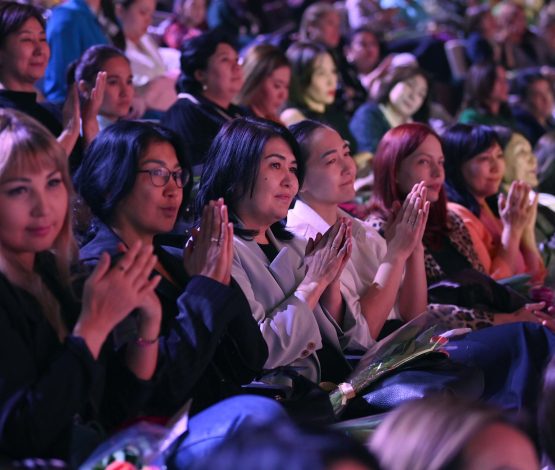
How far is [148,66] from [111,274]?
3390 mm

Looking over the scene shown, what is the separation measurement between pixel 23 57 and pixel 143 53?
1.76 meters

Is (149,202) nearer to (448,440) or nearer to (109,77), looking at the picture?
(448,440)

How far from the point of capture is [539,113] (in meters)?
7.10

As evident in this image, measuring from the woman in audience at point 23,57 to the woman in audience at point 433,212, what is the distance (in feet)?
3.94

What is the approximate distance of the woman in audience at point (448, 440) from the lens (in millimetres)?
1547

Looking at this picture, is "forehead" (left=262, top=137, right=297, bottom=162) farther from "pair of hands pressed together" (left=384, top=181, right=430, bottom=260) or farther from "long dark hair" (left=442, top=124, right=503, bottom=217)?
"long dark hair" (left=442, top=124, right=503, bottom=217)

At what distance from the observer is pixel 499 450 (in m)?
1.58

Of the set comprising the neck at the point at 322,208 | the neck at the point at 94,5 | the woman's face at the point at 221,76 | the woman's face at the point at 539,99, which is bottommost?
the woman's face at the point at 539,99

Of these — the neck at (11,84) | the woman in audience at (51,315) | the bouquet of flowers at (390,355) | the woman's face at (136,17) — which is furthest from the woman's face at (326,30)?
the woman in audience at (51,315)

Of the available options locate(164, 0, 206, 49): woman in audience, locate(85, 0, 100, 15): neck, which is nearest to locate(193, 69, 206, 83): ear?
locate(85, 0, 100, 15): neck

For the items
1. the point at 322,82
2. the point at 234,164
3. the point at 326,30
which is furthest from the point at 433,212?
the point at 326,30

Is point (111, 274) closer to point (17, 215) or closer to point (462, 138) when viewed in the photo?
point (17, 215)

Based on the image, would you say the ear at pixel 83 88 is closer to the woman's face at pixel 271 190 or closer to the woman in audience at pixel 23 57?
the woman in audience at pixel 23 57

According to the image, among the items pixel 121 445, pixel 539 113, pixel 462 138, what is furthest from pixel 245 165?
pixel 539 113
